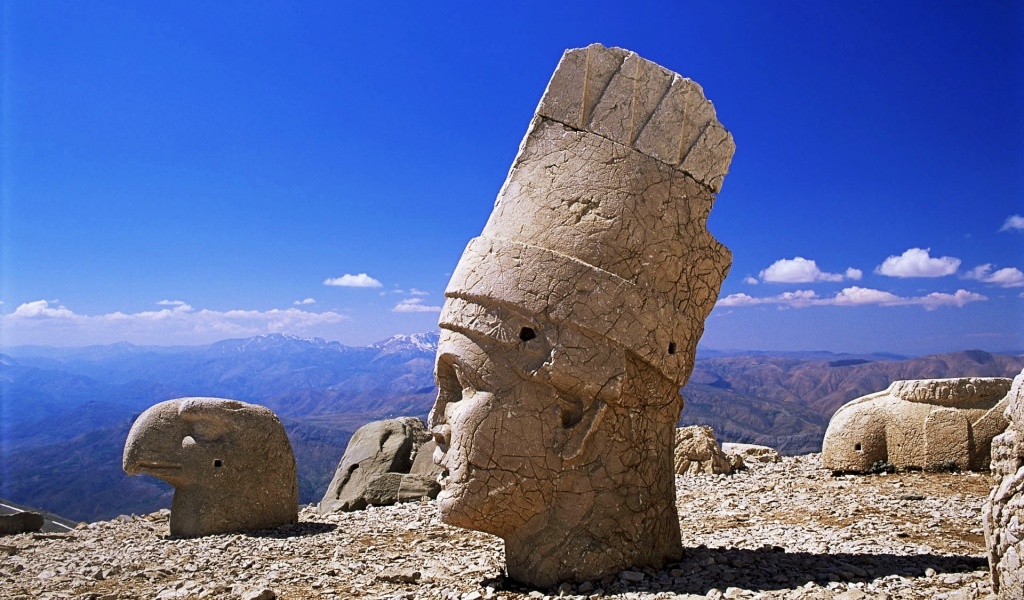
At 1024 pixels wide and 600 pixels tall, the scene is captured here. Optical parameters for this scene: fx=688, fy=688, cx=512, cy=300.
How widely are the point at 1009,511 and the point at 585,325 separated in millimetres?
2155

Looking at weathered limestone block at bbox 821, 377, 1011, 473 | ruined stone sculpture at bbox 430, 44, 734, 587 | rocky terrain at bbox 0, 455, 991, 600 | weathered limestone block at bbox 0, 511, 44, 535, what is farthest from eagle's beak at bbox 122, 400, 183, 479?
weathered limestone block at bbox 821, 377, 1011, 473

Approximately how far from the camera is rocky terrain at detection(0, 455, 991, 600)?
13.1 feet

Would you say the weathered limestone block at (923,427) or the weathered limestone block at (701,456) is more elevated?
the weathered limestone block at (923,427)

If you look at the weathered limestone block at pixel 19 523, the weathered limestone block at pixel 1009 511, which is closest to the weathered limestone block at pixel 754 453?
the weathered limestone block at pixel 1009 511

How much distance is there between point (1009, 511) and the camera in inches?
111

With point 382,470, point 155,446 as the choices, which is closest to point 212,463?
point 155,446

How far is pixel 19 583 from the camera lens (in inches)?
235

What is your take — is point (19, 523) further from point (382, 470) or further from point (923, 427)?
point (923, 427)

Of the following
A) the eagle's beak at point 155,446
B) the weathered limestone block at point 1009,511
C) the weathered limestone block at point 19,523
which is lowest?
the weathered limestone block at point 19,523

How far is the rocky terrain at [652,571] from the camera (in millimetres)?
4008

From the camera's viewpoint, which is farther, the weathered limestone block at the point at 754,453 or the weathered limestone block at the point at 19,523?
the weathered limestone block at the point at 754,453

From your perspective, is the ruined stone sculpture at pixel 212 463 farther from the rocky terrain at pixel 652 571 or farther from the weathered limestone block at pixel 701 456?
the weathered limestone block at pixel 701 456

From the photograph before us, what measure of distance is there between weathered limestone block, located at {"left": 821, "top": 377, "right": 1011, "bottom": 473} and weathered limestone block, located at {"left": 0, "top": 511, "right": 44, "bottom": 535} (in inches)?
418

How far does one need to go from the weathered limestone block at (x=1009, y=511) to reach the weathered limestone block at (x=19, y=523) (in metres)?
10.7
